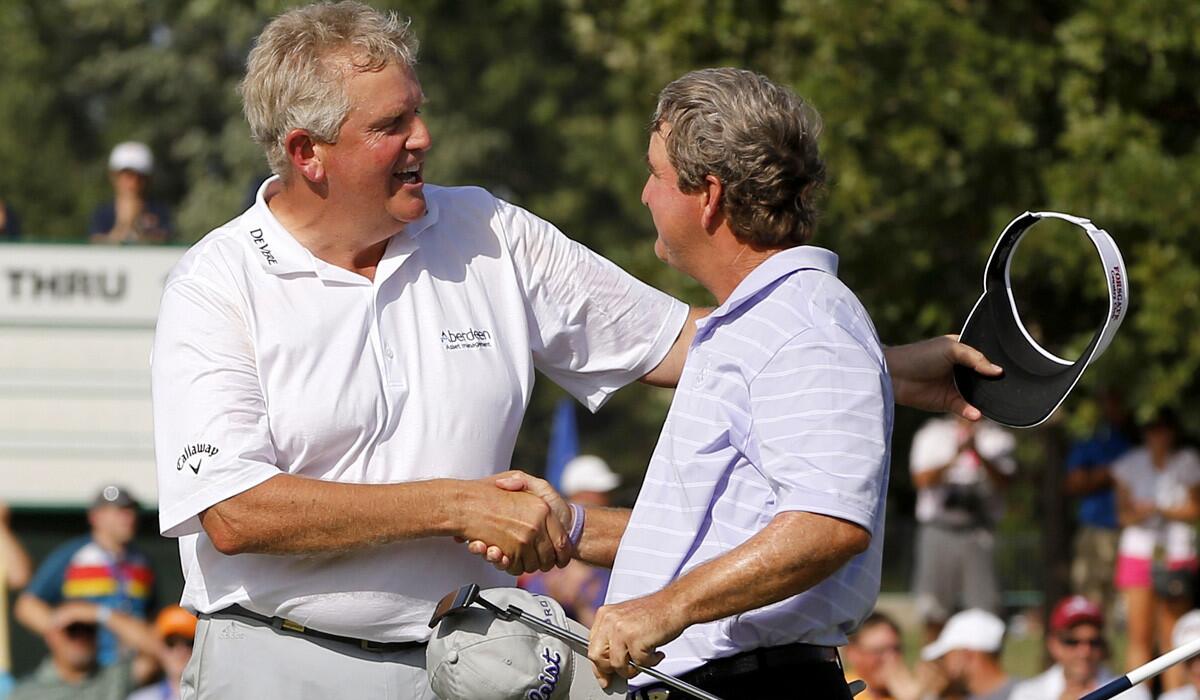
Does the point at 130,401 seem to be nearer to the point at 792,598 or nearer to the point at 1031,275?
the point at 1031,275

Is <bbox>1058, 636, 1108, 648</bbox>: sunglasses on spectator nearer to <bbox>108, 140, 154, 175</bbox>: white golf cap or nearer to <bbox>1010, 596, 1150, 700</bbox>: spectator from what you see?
<bbox>1010, 596, 1150, 700</bbox>: spectator

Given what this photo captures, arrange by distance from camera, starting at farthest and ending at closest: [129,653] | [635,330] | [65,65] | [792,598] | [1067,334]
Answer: [65,65]
[1067,334]
[129,653]
[635,330]
[792,598]

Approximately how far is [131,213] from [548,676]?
8.77 metres

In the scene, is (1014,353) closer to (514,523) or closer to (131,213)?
(514,523)

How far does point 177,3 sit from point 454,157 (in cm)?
500

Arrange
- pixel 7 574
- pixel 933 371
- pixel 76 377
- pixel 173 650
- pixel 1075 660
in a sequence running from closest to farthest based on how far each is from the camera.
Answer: pixel 933 371, pixel 1075 660, pixel 173 650, pixel 7 574, pixel 76 377

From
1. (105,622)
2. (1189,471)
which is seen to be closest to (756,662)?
(105,622)

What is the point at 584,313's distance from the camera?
14.4ft

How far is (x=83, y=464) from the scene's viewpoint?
456 inches

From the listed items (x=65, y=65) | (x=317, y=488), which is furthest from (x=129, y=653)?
(x=65, y=65)

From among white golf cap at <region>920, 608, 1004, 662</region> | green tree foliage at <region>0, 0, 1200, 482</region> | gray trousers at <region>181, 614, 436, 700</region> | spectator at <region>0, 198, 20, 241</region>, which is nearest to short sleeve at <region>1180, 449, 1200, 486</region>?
green tree foliage at <region>0, 0, 1200, 482</region>

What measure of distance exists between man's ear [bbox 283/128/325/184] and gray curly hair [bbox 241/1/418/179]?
0.06 ft

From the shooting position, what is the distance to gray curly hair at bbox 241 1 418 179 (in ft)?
12.9

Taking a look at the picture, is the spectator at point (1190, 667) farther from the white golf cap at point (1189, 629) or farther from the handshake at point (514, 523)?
the handshake at point (514, 523)
